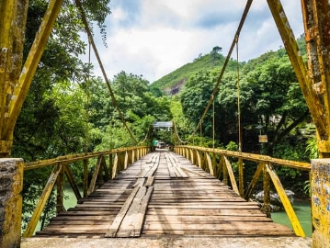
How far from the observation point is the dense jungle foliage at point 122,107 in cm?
444

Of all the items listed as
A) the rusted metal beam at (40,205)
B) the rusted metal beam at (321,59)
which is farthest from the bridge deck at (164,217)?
the rusted metal beam at (321,59)

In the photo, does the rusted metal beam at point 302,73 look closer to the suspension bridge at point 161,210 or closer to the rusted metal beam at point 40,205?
the suspension bridge at point 161,210

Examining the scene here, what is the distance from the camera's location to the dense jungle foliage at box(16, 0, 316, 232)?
4441mm

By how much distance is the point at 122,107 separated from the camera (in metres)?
25.6

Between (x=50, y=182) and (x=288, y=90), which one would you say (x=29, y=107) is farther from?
(x=288, y=90)

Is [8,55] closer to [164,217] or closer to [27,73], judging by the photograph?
[27,73]

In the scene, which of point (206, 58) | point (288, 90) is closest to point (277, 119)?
point (288, 90)

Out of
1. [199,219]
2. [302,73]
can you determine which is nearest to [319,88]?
[302,73]

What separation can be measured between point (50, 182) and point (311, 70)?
2.33 metres

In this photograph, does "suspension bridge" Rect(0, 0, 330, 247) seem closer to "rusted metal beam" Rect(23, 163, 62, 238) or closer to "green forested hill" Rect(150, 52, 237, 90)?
"rusted metal beam" Rect(23, 163, 62, 238)

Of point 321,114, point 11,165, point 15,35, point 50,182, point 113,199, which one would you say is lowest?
point 113,199

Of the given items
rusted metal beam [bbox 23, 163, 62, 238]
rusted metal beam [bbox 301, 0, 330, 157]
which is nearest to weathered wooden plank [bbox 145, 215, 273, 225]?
rusted metal beam [bbox 23, 163, 62, 238]

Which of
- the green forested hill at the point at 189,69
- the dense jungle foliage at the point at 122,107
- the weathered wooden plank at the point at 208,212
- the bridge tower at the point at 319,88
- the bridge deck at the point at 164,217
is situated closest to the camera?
the bridge tower at the point at 319,88

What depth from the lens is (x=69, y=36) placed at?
4590 mm
